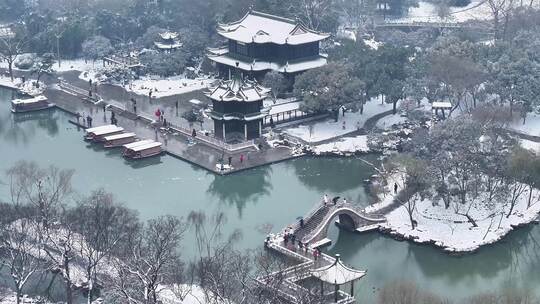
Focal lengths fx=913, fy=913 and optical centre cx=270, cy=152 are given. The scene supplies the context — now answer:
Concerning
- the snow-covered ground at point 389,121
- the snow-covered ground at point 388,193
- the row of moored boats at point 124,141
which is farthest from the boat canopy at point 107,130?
the snow-covered ground at point 388,193

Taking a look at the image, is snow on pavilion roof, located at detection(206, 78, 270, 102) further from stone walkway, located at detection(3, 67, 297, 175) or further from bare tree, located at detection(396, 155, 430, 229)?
bare tree, located at detection(396, 155, 430, 229)

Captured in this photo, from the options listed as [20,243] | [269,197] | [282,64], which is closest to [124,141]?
[269,197]

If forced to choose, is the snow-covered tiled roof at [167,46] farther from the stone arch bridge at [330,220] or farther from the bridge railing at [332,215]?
the bridge railing at [332,215]

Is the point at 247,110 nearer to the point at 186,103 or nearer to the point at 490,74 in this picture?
the point at 186,103

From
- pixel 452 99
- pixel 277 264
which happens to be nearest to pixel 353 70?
pixel 452 99

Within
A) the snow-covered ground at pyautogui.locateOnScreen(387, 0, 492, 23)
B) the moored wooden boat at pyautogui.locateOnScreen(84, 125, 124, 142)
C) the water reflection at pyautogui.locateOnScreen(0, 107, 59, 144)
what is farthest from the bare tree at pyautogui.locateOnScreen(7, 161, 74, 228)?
the snow-covered ground at pyautogui.locateOnScreen(387, 0, 492, 23)
